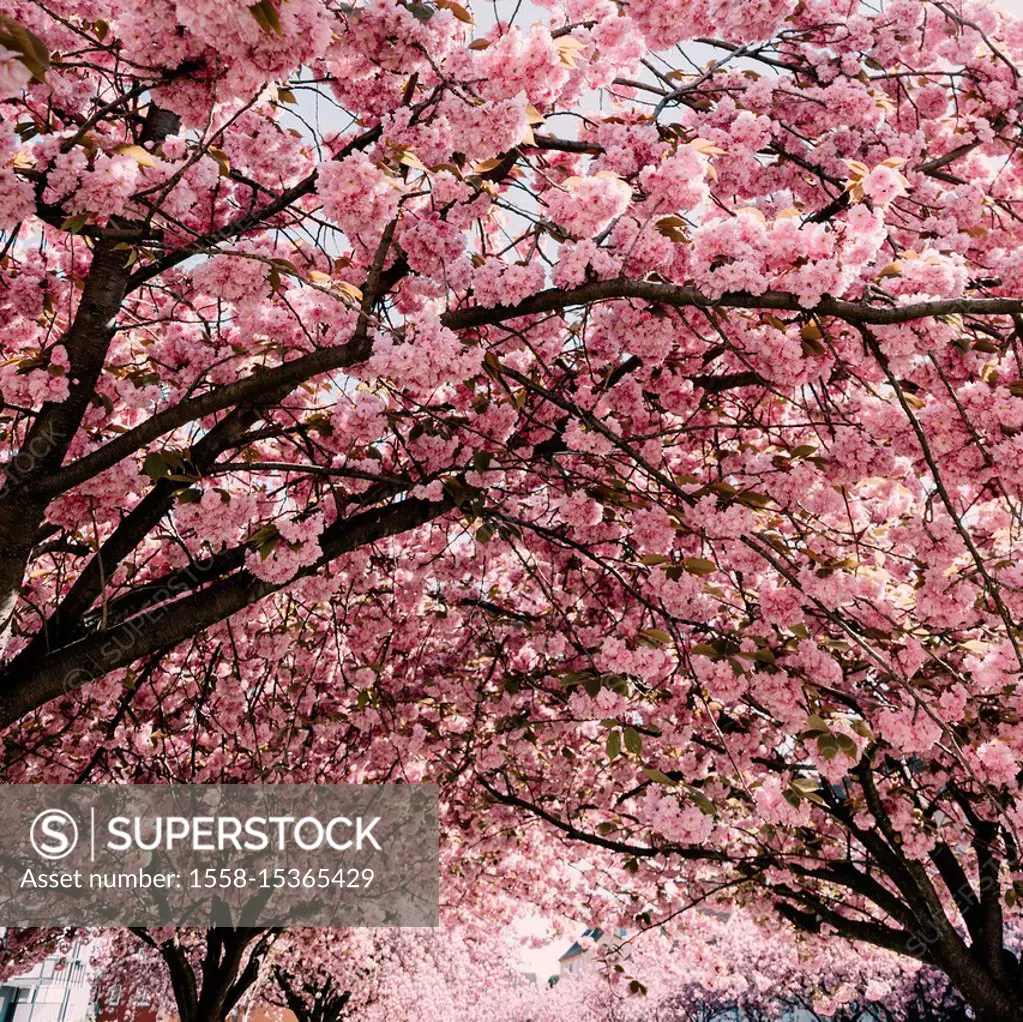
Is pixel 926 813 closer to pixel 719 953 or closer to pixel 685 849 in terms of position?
pixel 685 849

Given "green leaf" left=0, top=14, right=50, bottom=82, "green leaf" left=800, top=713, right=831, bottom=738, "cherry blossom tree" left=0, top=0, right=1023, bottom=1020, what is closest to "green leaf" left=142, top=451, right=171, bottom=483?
"cherry blossom tree" left=0, top=0, right=1023, bottom=1020

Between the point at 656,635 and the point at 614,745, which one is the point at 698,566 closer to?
the point at 656,635

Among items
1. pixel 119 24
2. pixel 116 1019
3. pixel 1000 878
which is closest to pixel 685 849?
pixel 1000 878

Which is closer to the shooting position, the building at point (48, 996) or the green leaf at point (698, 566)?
the green leaf at point (698, 566)

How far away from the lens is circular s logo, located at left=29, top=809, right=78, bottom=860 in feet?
23.4

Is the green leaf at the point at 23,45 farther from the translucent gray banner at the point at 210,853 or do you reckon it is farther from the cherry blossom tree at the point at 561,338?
the translucent gray banner at the point at 210,853

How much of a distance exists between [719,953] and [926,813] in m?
16.3

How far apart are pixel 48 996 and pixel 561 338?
36275 millimetres

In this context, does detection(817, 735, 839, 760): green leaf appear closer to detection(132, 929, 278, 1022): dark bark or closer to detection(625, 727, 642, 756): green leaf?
detection(625, 727, 642, 756): green leaf

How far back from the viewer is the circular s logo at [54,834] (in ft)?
23.4

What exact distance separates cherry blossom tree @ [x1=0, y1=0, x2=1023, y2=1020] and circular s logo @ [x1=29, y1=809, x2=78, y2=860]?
202 cm

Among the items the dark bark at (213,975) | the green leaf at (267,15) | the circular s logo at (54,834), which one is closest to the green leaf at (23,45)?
the green leaf at (267,15)

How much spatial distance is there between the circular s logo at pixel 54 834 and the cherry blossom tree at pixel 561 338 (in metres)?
2.02

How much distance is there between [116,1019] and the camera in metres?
24.6
